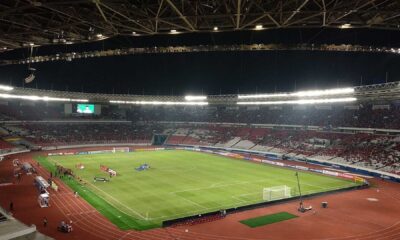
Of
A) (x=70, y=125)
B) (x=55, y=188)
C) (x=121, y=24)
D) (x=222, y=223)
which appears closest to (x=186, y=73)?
(x=70, y=125)

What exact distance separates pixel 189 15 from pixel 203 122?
83.1m

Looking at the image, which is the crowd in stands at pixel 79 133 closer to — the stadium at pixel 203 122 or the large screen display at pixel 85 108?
the stadium at pixel 203 122

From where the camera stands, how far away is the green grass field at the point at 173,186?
94.2 feet

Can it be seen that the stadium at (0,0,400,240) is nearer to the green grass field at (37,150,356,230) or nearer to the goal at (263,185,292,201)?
the goal at (263,185,292,201)

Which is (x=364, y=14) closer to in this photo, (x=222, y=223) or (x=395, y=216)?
(x=222, y=223)

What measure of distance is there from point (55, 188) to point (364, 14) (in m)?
32.5

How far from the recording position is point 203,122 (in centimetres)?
9750

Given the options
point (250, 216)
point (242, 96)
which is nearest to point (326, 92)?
point (242, 96)

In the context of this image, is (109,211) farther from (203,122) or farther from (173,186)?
(203,122)

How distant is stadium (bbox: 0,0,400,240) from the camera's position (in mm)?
15711

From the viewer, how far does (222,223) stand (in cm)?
2583

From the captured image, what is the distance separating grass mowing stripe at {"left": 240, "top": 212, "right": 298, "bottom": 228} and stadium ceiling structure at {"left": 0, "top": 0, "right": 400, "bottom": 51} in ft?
52.3

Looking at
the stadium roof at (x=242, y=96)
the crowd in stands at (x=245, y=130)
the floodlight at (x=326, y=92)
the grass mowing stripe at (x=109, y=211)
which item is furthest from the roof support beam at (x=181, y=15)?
the floodlight at (x=326, y=92)

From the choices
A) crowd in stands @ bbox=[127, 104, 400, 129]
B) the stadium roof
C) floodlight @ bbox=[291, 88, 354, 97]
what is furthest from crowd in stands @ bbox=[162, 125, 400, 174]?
floodlight @ bbox=[291, 88, 354, 97]
